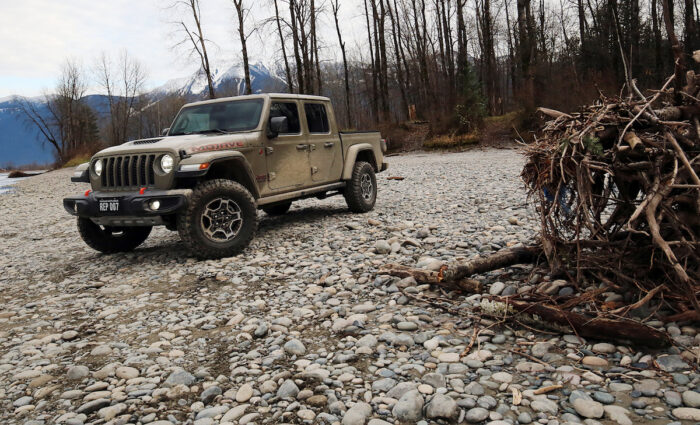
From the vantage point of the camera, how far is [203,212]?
Result: 18.1ft

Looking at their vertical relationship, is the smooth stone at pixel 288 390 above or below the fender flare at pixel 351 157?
below

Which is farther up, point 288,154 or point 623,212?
point 288,154

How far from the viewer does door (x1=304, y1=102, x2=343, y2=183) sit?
7.46 m

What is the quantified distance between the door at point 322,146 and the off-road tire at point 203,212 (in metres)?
1.80

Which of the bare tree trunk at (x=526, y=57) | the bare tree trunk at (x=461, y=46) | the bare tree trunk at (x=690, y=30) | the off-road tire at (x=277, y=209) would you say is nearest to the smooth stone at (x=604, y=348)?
the off-road tire at (x=277, y=209)

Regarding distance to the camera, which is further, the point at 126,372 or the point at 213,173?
the point at 213,173

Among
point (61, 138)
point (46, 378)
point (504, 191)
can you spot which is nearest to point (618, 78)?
point (504, 191)

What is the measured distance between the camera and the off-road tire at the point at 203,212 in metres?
5.40

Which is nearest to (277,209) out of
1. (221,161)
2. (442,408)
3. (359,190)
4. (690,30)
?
(359,190)

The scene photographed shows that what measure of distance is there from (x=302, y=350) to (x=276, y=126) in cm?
391

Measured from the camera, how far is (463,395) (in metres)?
2.51

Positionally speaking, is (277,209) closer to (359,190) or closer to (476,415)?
(359,190)

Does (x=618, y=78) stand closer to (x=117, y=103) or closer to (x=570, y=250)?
(x=570, y=250)

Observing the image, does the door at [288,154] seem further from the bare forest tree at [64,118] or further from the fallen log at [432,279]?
the bare forest tree at [64,118]
